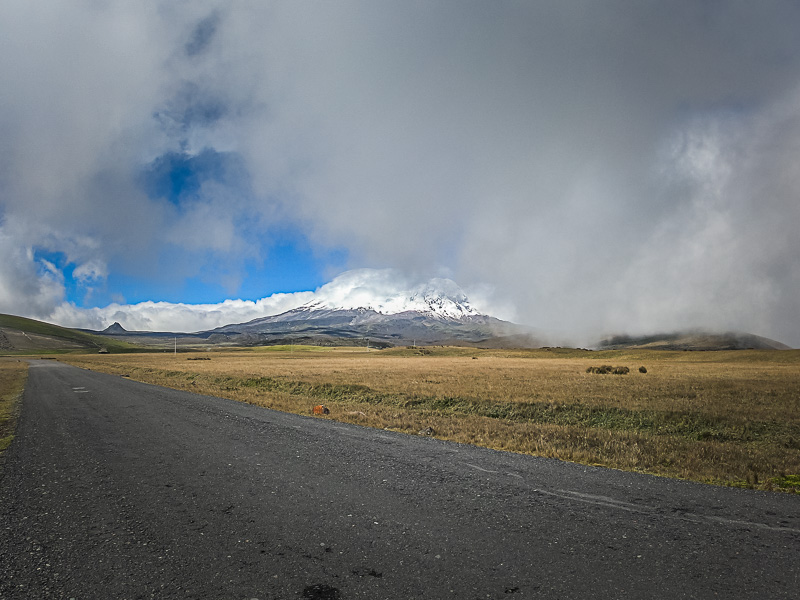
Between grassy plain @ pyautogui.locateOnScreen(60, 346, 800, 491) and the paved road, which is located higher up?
the paved road

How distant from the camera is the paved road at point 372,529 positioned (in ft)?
15.8

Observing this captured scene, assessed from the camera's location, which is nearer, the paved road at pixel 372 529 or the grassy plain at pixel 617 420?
the paved road at pixel 372 529

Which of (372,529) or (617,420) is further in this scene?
(617,420)

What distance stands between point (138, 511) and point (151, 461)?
3.59 metres

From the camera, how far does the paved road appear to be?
482cm

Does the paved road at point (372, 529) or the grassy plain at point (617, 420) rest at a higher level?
the paved road at point (372, 529)

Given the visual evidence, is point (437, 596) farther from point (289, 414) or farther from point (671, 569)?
point (289, 414)

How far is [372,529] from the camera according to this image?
6.29 m

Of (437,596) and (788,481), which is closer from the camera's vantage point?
(437,596)

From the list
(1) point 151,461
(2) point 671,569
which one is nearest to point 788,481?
(2) point 671,569

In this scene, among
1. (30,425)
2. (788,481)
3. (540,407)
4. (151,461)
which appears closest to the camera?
(788,481)

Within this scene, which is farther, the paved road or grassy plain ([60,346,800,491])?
grassy plain ([60,346,800,491])

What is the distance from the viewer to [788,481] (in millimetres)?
9172

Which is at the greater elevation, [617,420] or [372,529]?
[372,529]
